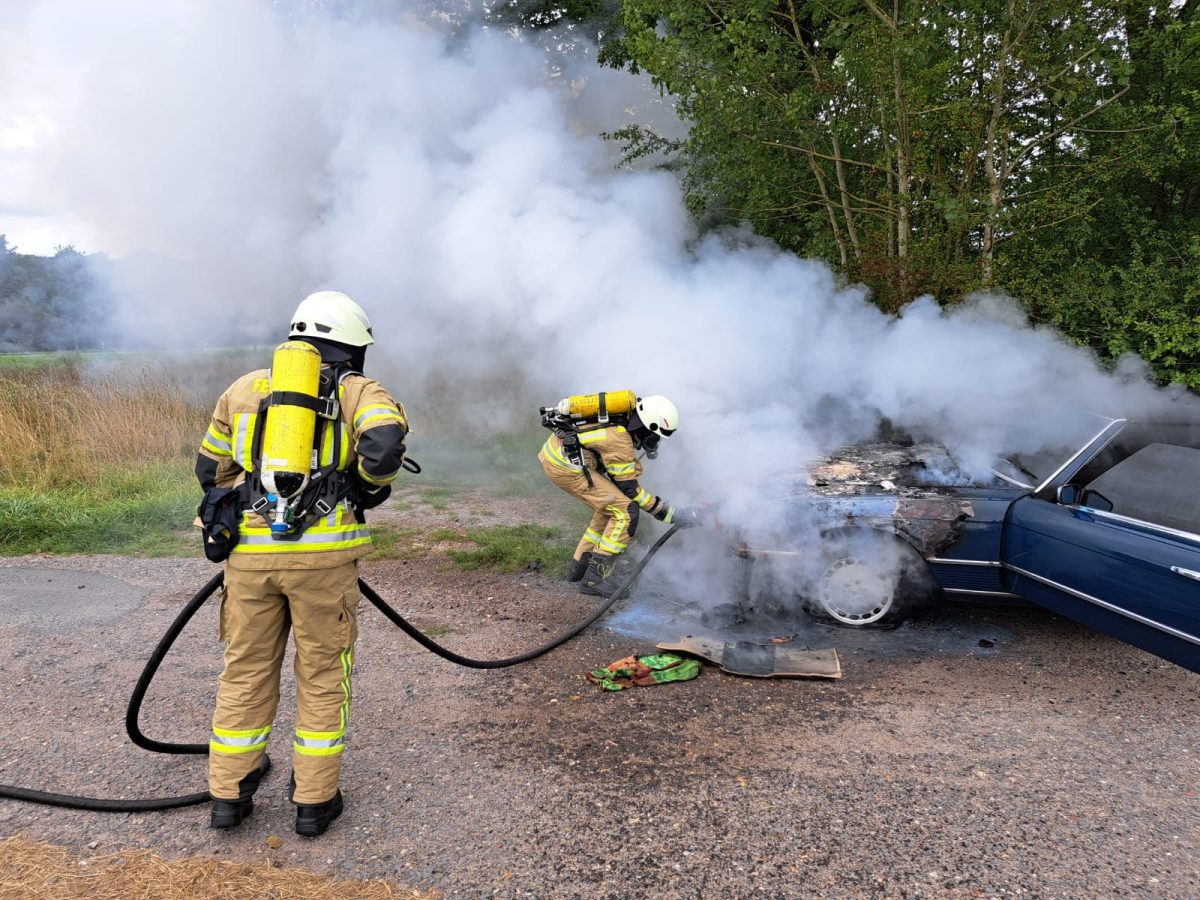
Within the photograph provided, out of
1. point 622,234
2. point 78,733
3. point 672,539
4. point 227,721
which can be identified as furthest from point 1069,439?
point 78,733

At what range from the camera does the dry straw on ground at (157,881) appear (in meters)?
2.37

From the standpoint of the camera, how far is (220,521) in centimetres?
265

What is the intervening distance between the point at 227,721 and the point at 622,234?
5013 millimetres

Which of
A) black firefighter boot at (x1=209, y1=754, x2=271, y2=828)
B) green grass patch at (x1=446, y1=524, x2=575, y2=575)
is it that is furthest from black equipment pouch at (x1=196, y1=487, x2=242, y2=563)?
green grass patch at (x1=446, y1=524, x2=575, y2=575)

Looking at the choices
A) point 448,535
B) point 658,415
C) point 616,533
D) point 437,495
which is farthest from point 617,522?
point 437,495

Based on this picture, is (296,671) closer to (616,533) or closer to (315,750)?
(315,750)

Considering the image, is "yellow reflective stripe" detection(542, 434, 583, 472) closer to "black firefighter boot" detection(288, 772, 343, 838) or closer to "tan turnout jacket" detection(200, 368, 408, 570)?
"tan turnout jacket" detection(200, 368, 408, 570)

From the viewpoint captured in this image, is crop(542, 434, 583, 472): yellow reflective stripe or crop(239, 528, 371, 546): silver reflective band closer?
crop(239, 528, 371, 546): silver reflective band

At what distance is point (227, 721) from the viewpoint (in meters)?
2.74

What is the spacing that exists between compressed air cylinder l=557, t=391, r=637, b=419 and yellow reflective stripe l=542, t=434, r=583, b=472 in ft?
0.97

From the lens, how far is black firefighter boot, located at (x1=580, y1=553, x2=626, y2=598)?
17.3ft

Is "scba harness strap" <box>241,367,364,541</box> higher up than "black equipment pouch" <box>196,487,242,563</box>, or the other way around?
"scba harness strap" <box>241,367,364,541</box>

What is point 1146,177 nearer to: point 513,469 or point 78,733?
point 513,469

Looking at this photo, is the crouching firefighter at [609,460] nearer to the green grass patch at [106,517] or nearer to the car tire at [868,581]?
the car tire at [868,581]
